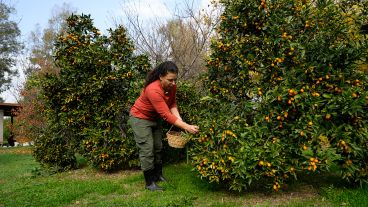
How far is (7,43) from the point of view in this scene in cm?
3191

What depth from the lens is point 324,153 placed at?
13.1 ft

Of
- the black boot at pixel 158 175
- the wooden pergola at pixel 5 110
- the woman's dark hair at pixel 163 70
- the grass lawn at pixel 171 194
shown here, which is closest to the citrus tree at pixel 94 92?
the grass lawn at pixel 171 194

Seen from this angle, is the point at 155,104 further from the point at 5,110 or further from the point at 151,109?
the point at 5,110

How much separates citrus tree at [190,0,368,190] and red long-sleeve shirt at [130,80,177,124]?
50 centimetres

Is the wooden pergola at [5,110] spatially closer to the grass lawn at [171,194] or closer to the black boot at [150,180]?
the grass lawn at [171,194]

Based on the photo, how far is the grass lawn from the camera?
4.25m

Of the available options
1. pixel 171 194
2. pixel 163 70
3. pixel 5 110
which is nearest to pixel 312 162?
pixel 171 194

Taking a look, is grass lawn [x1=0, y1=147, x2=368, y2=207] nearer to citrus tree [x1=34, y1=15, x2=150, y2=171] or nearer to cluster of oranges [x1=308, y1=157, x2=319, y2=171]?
cluster of oranges [x1=308, y1=157, x2=319, y2=171]

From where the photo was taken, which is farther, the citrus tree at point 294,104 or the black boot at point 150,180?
the black boot at point 150,180

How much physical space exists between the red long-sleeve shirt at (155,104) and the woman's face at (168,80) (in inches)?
2.6

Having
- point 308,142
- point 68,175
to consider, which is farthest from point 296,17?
point 68,175

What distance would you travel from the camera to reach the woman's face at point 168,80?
192 inches

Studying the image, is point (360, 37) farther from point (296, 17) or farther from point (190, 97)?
point (190, 97)

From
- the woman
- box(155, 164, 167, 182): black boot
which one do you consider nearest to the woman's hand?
the woman
